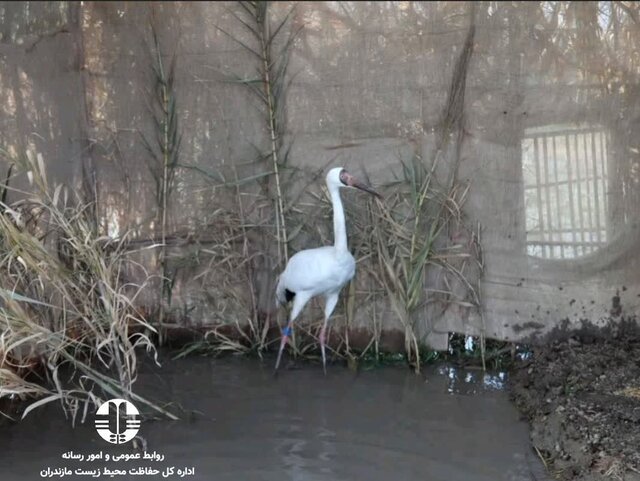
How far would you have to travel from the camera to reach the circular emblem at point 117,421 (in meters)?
3.84

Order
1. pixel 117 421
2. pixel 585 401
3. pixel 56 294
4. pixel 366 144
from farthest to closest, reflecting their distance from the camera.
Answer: pixel 366 144
pixel 56 294
pixel 585 401
pixel 117 421

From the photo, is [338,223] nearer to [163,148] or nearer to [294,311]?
[294,311]

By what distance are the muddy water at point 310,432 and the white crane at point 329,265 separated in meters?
0.62

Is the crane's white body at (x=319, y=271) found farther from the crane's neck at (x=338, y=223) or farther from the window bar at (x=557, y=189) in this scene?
the window bar at (x=557, y=189)

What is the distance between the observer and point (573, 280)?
5.04 meters

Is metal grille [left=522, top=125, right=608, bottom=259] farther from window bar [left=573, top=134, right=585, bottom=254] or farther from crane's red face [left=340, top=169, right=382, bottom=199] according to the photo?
crane's red face [left=340, top=169, right=382, bottom=199]

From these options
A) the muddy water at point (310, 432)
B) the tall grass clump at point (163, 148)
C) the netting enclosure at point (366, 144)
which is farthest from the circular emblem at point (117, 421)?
the netting enclosure at point (366, 144)

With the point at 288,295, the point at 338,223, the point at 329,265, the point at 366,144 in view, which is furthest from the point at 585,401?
the point at 366,144

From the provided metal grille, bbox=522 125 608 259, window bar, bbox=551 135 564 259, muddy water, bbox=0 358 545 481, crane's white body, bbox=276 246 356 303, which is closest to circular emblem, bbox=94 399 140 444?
muddy water, bbox=0 358 545 481

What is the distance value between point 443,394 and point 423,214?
1.27 meters

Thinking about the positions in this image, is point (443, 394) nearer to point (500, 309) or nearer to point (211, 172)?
point (500, 309)

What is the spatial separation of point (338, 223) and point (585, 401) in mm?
1864

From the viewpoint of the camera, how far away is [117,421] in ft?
12.7

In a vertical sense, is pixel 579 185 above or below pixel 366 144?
below
